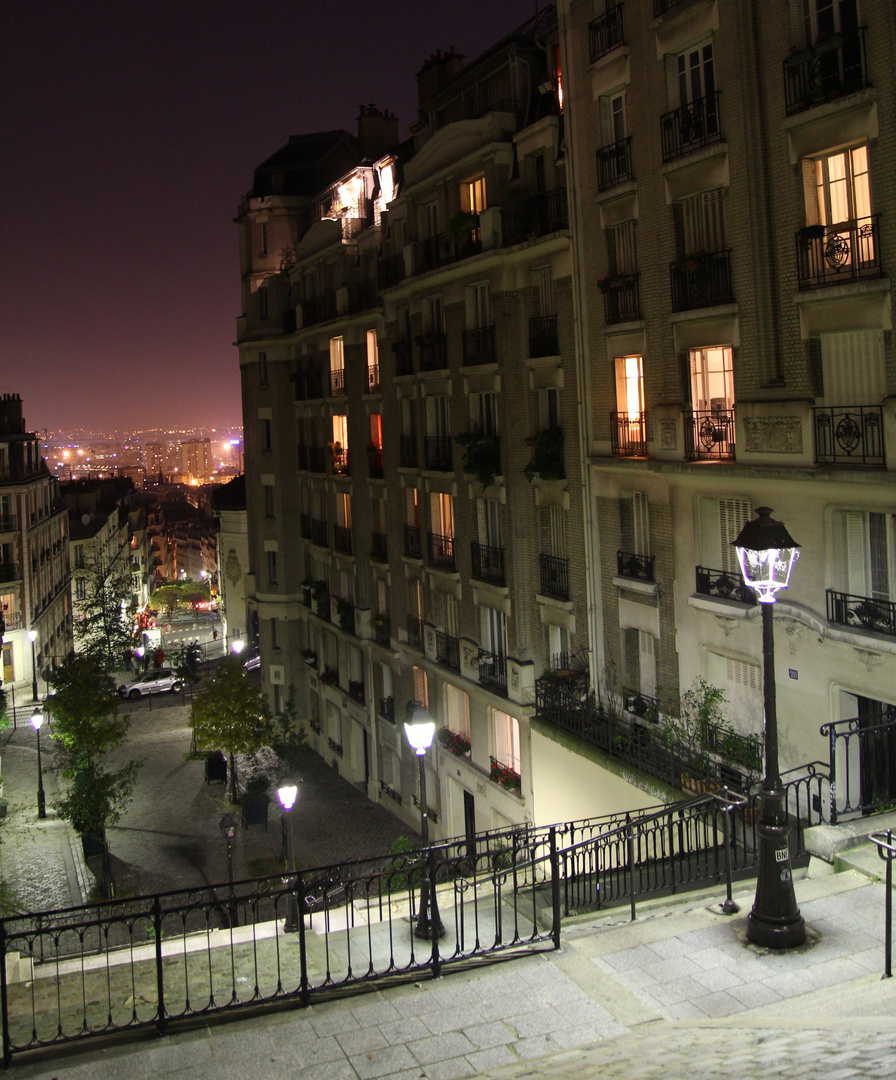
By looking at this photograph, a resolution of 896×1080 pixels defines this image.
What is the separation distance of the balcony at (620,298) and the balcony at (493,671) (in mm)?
9608

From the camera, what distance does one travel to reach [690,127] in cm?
1955

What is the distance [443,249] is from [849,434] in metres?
15.8

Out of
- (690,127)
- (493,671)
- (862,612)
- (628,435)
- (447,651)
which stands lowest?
(493,671)

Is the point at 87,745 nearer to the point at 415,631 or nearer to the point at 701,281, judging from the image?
the point at 415,631

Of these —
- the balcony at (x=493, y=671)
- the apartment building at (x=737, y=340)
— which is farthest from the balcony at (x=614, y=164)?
the balcony at (x=493, y=671)

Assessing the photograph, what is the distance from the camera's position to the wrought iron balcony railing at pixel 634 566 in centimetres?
2195

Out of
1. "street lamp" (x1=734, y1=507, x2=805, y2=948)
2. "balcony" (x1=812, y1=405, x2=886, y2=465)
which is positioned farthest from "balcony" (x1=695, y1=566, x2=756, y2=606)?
"street lamp" (x1=734, y1=507, x2=805, y2=948)

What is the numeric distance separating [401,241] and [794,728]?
20.6 meters

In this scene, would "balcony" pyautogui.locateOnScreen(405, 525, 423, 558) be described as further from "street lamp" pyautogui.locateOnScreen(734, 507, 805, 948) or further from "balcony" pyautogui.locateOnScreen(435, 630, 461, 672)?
"street lamp" pyautogui.locateOnScreen(734, 507, 805, 948)

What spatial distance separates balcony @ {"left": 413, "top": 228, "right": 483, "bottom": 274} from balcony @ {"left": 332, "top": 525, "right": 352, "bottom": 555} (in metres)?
11.8

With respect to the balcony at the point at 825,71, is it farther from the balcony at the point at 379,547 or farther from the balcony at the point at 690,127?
the balcony at the point at 379,547

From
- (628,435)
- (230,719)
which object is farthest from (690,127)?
(230,719)

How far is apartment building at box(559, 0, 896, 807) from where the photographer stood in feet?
54.0

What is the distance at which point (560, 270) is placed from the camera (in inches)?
957
